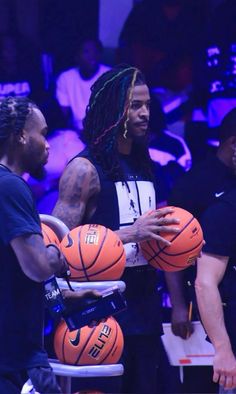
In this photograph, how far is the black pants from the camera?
154 inches

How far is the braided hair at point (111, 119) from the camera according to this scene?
203 inches

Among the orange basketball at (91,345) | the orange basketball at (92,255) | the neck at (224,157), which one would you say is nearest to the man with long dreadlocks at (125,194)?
the orange basketball at (92,255)

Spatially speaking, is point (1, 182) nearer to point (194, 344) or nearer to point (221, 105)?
point (194, 344)

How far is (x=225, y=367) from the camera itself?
15.5ft

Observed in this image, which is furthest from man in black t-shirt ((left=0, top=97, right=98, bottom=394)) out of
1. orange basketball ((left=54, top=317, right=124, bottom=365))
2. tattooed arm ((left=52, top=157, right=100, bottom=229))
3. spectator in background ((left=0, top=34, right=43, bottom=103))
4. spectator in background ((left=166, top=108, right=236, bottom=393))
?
spectator in background ((left=0, top=34, right=43, bottom=103))

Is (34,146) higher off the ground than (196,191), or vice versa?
(34,146)

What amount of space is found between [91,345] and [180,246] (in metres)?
0.65

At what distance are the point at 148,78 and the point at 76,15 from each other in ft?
2.16

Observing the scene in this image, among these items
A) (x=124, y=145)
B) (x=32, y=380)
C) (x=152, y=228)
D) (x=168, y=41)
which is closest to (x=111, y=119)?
(x=124, y=145)

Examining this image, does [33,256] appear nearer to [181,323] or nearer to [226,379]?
[226,379]

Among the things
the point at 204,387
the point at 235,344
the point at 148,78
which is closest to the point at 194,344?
the point at 204,387

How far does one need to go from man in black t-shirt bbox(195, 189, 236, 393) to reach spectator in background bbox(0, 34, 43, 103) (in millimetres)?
2340

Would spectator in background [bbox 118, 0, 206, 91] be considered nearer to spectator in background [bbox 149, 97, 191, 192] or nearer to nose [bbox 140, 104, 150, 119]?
spectator in background [bbox 149, 97, 191, 192]

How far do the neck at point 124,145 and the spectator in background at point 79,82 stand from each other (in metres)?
1.78
